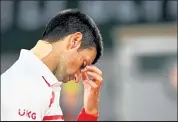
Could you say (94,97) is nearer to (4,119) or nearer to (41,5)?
(4,119)

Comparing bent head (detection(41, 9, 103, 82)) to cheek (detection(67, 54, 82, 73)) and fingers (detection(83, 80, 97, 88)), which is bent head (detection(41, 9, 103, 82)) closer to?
cheek (detection(67, 54, 82, 73))

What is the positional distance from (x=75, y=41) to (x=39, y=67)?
0.42ft

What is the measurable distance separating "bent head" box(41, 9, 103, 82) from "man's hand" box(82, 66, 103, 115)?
0.25 feet

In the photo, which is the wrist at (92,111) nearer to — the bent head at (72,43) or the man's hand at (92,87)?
the man's hand at (92,87)

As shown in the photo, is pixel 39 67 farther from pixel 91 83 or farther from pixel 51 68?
pixel 91 83

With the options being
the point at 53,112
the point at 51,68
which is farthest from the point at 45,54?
the point at 53,112

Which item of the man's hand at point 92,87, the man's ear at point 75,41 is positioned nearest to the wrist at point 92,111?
the man's hand at point 92,87

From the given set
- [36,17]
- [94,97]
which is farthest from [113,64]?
[94,97]

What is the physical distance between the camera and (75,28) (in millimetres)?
1493

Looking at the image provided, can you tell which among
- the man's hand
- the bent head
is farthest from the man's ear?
the man's hand

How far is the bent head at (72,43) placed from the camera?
1469 millimetres

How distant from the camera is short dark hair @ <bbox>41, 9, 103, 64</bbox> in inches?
58.1

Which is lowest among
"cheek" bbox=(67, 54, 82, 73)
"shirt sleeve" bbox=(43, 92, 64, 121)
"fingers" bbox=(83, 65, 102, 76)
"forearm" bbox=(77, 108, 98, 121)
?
"forearm" bbox=(77, 108, 98, 121)

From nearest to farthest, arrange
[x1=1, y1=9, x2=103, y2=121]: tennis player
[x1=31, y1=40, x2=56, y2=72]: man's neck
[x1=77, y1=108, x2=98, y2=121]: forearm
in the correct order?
[x1=1, y1=9, x2=103, y2=121]: tennis player
[x1=31, y1=40, x2=56, y2=72]: man's neck
[x1=77, y1=108, x2=98, y2=121]: forearm
